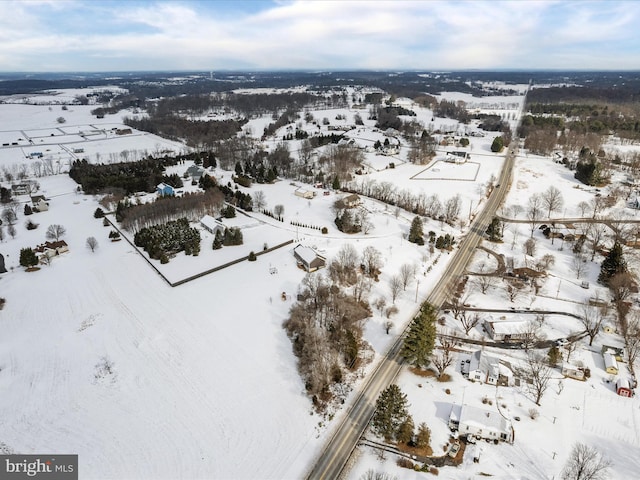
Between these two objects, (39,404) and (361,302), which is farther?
(361,302)

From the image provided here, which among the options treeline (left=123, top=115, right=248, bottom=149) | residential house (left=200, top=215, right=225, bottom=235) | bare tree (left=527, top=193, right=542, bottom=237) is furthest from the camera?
treeline (left=123, top=115, right=248, bottom=149)

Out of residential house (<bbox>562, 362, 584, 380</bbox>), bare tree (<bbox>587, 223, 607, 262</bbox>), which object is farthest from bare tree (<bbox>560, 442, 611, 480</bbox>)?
bare tree (<bbox>587, 223, 607, 262</bbox>)

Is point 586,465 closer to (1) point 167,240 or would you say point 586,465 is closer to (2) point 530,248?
(2) point 530,248

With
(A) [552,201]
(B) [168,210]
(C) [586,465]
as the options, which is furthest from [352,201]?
(C) [586,465]

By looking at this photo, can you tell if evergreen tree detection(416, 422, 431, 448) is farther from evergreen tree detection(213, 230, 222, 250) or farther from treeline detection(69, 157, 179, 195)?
treeline detection(69, 157, 179, 195)

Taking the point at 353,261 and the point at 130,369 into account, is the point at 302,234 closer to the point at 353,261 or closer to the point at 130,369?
the point at 353,261

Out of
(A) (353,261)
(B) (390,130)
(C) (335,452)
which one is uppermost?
(B) (390,130)

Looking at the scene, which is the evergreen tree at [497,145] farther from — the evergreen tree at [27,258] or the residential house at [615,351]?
the evergreen tree at [27,258]

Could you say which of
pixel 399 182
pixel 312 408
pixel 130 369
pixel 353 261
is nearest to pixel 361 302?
pixel 353 261
